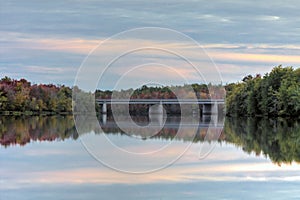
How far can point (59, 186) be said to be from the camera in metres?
15.4

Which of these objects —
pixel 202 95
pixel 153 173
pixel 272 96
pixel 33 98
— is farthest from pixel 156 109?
pixel 153 173

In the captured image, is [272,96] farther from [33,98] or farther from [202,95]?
[33,98]

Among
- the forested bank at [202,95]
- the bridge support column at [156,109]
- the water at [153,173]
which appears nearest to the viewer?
the water at [153,173]

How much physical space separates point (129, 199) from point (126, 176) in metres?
3.31

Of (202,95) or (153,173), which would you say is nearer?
(153,173)

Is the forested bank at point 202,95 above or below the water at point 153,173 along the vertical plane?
above

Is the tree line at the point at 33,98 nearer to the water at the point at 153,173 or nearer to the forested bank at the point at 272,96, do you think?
the forested bank at the point at 272,96

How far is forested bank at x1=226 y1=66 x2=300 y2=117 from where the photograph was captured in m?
67.3

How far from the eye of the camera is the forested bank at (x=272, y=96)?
221 ft

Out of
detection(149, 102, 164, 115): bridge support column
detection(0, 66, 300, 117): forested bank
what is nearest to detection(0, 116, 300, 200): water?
detection(0, 66, 300, 117): forested bank

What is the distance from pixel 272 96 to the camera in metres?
72.1

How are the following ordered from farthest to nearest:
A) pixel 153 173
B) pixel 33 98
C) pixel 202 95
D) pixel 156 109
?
pixel 156 109
pixel 33 98
pixel 202 95
pixel 153 173

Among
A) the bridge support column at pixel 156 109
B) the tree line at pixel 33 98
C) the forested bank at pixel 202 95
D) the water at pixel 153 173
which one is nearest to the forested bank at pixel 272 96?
the forested bank at pixel 202 95

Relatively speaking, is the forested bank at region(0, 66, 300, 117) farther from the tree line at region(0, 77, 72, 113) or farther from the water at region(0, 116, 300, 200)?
the water at region(0, 116, 300, 200)
